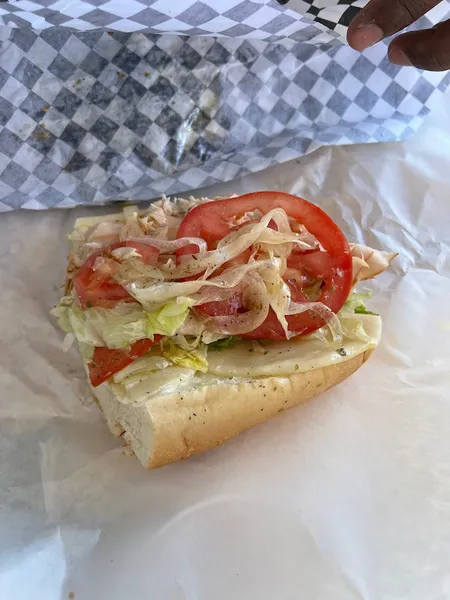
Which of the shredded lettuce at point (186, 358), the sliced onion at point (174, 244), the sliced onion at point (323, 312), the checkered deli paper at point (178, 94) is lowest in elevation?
the shredded lettuce at point (186, 358)

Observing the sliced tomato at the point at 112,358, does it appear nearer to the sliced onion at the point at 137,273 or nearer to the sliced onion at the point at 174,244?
the sliced onion at the point at 137,273

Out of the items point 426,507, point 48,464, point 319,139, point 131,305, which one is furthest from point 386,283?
point 48,464

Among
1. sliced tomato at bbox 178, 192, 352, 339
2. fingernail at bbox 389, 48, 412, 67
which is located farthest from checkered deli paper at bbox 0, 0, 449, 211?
sliced tomato at bbox 178, 192, 352, 339

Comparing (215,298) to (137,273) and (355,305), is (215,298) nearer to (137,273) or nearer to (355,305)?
(137,273)

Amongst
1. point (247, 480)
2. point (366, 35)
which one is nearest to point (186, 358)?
point (247, 480)

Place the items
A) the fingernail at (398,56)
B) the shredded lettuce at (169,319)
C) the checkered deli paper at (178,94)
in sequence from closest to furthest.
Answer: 1. the shredded lettuce at (169,319)
2. the fingernail at (398,56)
3. the checkered deli paper at (178,94)

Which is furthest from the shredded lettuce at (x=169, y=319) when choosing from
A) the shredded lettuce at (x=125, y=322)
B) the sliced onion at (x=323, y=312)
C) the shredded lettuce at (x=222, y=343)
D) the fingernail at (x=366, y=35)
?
the fingernail at (x=366, y=35)

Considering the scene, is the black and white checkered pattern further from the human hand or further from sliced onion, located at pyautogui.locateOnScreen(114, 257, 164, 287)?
sliced onion, located at pyautogui.locateOnScreen(114, 257, 164, 287)
